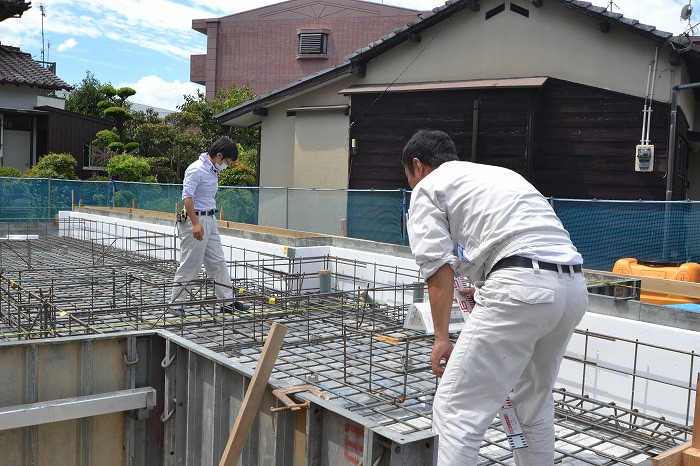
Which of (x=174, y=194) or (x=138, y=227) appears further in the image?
(x=174, y=194)

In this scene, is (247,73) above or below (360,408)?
above

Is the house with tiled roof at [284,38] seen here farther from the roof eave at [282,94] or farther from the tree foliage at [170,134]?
the roof eave at [282,94]

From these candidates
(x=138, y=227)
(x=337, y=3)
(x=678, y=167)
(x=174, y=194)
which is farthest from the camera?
(x=337, y=3)

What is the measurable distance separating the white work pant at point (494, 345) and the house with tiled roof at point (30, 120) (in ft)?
71.9

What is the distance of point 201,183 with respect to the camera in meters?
6.34

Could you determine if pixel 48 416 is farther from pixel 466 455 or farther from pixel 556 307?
pixel 556 307

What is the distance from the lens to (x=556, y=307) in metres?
2.53

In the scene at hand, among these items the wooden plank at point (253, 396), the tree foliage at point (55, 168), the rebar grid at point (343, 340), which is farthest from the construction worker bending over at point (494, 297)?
the tree foliage at point (55, 168)

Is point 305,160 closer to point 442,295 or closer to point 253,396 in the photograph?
point 253,396

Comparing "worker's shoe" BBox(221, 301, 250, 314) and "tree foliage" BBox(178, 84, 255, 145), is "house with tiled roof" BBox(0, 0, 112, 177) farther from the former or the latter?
"worker's shoe" BBox(221, 301, 250, 314)

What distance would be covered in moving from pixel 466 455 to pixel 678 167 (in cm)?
960

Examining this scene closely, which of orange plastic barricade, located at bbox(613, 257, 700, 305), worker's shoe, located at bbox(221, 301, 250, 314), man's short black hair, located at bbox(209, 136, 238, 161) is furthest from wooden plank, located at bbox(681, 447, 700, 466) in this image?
man's short black hair, located at bbox(209, 136, 238, 161)

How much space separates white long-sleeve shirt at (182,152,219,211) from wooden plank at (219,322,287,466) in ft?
11.5

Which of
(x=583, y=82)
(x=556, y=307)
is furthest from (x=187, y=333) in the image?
(x=583, y=82)
